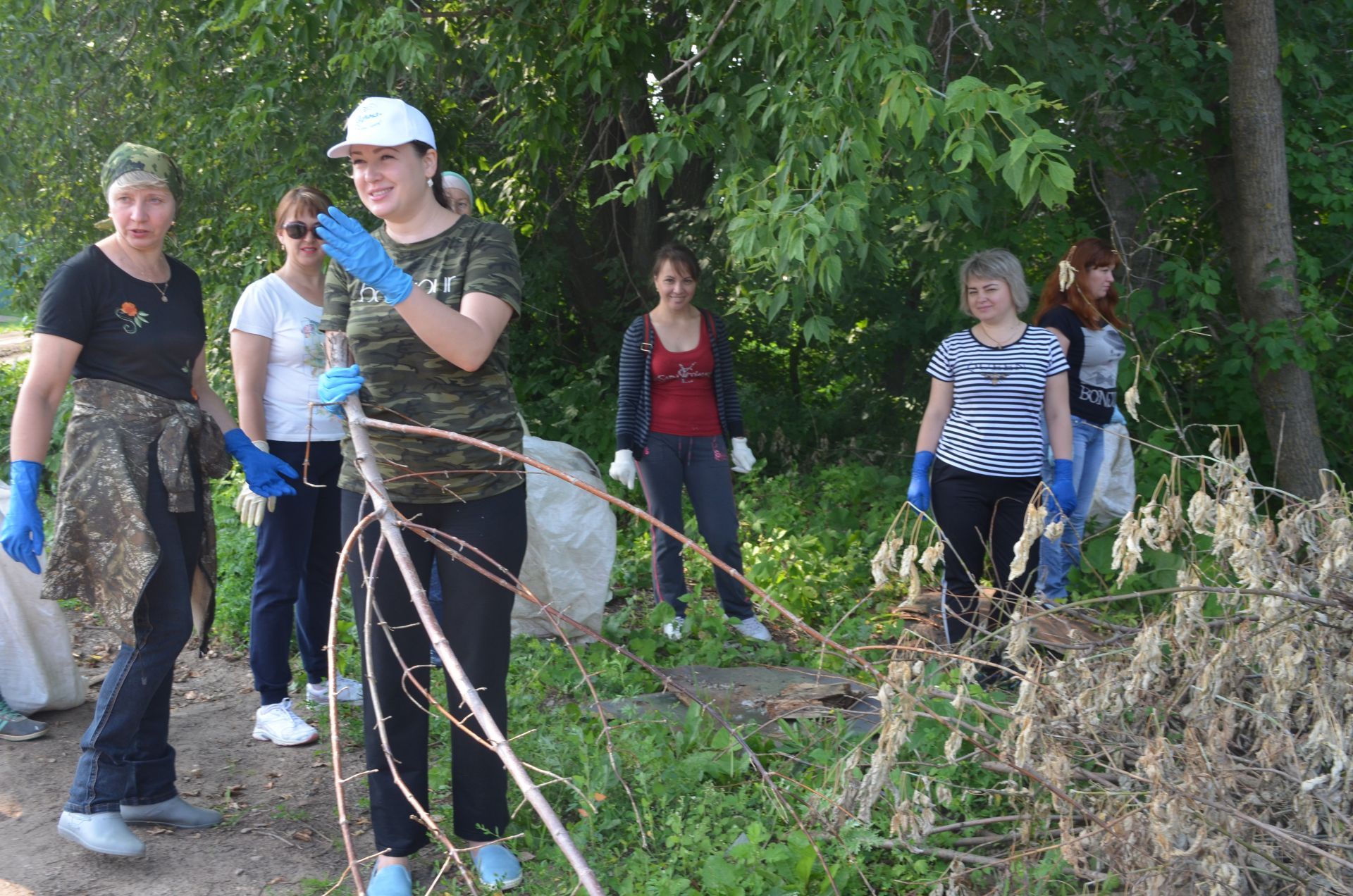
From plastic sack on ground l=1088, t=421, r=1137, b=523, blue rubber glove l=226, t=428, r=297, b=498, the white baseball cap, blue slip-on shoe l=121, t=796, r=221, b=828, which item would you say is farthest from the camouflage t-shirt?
plastic sack on ground l=1088, t=421, r=1137, b=523

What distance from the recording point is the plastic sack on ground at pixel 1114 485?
5.49m

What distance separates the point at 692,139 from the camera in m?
4.81

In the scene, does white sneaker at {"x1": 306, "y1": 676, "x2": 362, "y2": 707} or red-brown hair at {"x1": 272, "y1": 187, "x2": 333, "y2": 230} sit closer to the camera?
red-brown hair at {"x1": 272, "y1": 187, "x2": 333, "y2": 230}

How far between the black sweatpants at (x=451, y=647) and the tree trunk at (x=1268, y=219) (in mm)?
4623

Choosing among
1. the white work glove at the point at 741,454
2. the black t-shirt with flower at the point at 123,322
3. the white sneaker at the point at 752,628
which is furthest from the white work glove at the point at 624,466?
the black t-shirt with flower at the point at 123,322

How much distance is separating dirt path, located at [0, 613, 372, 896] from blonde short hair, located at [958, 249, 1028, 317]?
9.02 ft

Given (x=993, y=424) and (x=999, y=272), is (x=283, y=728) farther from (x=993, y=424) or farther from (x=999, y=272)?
(x=999, y=272)

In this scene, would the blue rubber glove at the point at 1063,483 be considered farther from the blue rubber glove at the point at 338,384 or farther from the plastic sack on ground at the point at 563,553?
the blue rubber glove at the point at 338,384

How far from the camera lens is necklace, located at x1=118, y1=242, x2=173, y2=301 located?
3.09 meters

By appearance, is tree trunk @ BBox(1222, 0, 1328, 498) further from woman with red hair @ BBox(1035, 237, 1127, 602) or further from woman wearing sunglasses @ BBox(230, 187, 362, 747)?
woman wearing sunglasses @ BBox(230, 187, 362, 747)

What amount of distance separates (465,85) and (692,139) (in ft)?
9.93

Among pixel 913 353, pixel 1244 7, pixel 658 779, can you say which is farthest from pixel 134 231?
pixel 913 353

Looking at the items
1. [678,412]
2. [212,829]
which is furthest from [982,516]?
[212,829]

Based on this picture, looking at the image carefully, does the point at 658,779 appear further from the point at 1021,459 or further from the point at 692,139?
the point at 692,139
